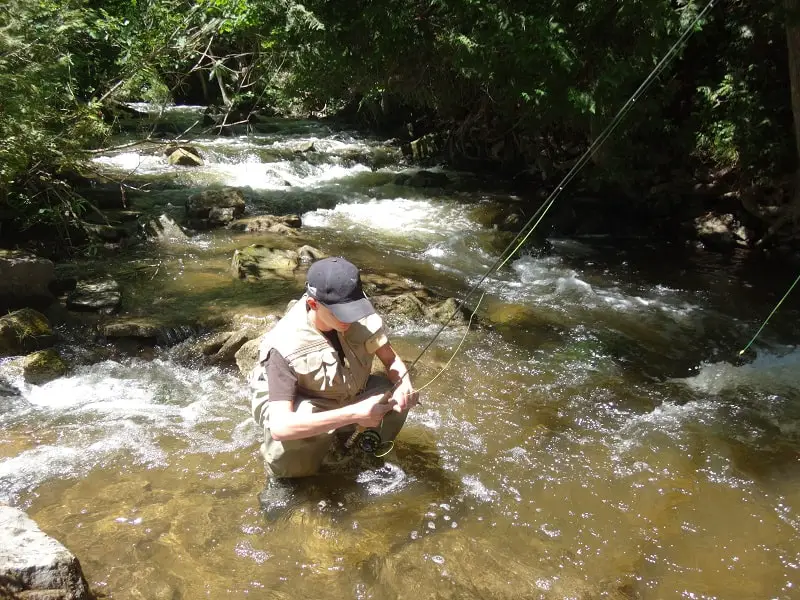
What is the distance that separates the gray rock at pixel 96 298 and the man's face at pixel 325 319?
4772mm

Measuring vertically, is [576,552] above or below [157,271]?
above

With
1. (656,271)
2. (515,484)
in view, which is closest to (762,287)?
(656,271)

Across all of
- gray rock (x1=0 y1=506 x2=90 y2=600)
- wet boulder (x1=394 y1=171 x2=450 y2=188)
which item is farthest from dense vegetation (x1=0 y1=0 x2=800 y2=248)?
gray rock (x1=0 y1=506 x2=90 y2=600)

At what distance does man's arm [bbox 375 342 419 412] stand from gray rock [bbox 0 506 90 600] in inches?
69.7

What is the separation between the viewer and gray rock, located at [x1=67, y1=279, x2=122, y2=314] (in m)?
7.02

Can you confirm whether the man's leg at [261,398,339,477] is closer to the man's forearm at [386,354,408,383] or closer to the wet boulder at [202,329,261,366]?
the man's forearm at [386,354,408,383]

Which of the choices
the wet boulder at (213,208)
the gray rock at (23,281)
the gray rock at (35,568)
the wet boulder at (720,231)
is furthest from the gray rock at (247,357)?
the wet boulder at (720,231)

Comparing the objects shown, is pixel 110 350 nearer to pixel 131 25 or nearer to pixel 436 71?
pixel 131 25

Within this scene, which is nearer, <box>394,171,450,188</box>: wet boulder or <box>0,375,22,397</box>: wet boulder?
<box>0,375,22,397</box>: wet boulder

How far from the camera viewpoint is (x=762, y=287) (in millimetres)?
8883

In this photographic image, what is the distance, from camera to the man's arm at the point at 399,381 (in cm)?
352

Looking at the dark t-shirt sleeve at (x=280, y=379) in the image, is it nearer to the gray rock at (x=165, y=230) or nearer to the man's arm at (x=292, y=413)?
the man's arm at (x=292, y=413)

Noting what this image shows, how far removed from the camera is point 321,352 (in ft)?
10.8

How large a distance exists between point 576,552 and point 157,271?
6.99 m
